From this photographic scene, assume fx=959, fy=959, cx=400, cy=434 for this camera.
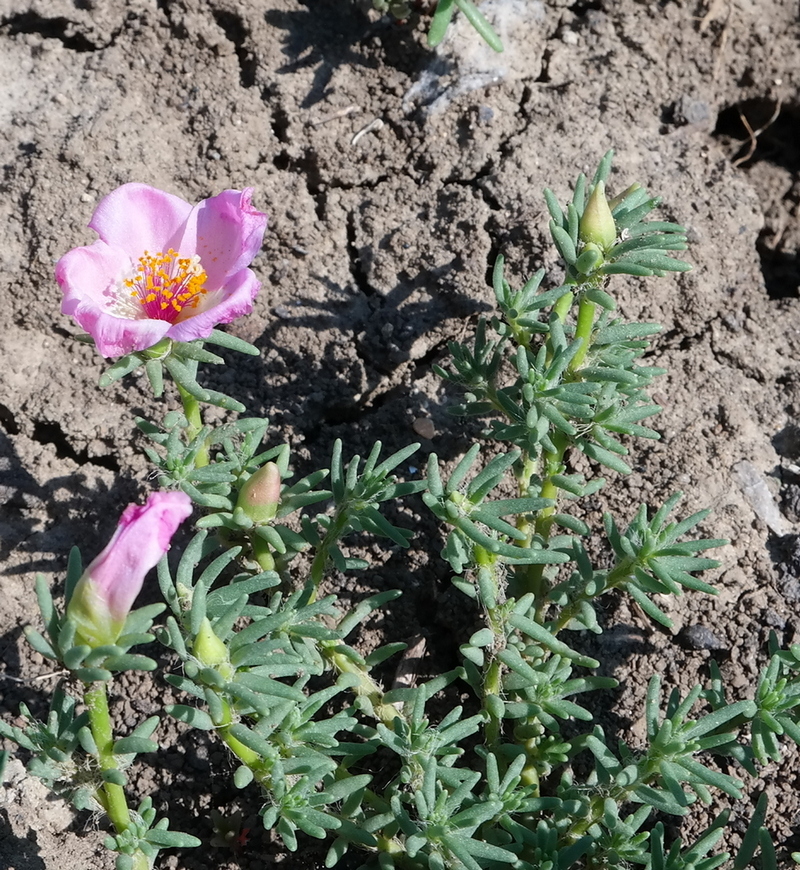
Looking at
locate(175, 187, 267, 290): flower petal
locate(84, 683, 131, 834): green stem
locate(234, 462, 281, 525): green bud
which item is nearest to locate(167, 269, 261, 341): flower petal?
locate(175, 187, 267, 290): flower petal

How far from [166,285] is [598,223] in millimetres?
1276

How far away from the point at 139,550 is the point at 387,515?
4.09 ft

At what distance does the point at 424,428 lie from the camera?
336 centimetres

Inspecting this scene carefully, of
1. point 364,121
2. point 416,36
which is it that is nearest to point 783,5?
point 416,36

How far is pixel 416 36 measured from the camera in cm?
383

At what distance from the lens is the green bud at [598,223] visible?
2701mm

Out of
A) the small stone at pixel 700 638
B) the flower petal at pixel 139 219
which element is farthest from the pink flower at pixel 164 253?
the small stone at pixel 700 638

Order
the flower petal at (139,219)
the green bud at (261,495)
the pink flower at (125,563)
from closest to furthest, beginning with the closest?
the pink flower at (125,563) → the green bud at (261,495) → the flower petal at (139,219)

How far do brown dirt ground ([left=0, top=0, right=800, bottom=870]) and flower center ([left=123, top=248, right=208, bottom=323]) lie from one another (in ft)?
1.73

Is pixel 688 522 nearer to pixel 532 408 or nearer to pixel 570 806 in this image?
pixel 532 408

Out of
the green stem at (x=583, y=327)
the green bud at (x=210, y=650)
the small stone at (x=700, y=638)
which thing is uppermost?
the green stem at (x=583, y=327)

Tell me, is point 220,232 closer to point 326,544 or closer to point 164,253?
point 164,253

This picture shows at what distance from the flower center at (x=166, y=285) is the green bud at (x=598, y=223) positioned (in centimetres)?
113

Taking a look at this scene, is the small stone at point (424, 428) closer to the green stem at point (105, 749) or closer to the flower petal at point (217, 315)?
the flower petal at point (217, 315)
